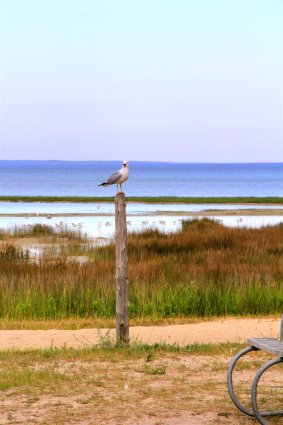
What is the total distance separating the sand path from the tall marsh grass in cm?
109

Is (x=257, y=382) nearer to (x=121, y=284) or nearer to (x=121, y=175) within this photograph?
(x=121, y=284)

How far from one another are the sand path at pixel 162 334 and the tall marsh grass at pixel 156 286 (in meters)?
1.09

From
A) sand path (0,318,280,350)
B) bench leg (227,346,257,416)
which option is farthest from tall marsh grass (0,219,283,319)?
bench leg (227,346,257,416)

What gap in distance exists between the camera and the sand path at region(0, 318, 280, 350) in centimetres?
1214

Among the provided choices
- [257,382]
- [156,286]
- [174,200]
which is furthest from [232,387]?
[174,200]

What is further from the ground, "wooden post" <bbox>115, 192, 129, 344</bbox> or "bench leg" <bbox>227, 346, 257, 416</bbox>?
"wooden post" <bbox>115, 192, 129, 344</bbox>

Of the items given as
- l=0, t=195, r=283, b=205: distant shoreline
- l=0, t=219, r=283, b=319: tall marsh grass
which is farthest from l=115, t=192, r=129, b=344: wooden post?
l=0, t=195, r=283, b=205: distant shoreline

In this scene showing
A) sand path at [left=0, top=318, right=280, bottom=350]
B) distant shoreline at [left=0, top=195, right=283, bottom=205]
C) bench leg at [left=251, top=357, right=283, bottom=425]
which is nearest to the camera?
bench leg at [left=251, top=357, right=283, bottom=425]

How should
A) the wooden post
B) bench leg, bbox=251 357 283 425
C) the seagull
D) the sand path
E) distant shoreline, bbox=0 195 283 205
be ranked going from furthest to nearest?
distant shoreline, bbox=0 195 283 205
the seagull
the sand path
the wooden post
bench leg, bbox=251 357 283 425

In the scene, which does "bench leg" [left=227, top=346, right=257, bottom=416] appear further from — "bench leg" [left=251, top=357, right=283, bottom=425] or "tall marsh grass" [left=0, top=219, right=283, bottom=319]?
"tall marsh grass" [left=0, top=219, right=283, bottom=319]

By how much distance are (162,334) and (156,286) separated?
120 inches

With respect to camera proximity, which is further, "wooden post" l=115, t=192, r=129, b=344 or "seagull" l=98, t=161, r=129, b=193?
"seagull" l=98, t=161, r=129, b=193

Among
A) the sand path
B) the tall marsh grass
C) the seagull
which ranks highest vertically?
the seagull

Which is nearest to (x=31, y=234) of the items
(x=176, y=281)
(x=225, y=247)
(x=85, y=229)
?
(x=85, y=229)
